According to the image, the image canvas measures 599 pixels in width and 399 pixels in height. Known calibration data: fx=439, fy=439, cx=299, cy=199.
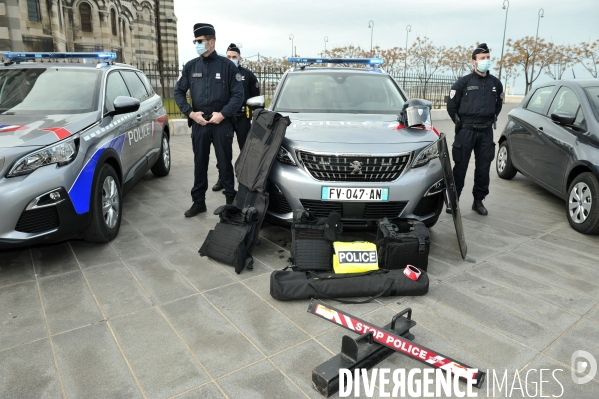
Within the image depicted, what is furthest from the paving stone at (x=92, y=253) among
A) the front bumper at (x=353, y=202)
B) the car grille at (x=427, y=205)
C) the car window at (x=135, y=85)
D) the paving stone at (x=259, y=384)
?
the car grille at (x=427, y=205)

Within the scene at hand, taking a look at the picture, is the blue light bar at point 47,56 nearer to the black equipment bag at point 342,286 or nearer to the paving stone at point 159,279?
the paving stone at point 159,279

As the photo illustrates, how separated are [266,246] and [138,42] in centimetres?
3227

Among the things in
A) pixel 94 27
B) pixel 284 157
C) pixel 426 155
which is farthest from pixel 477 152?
pixel 94 27

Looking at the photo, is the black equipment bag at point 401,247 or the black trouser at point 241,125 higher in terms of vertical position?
the black trouser at point 241,125

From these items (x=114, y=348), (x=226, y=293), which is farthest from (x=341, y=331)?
(x=114, y=348)

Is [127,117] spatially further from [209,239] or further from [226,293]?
[226,293]

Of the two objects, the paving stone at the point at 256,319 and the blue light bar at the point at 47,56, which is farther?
the blue light bar at the point at 47,56

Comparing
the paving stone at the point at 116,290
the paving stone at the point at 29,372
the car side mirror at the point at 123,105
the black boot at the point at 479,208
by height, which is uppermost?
the car side mirror at the point at 123,105

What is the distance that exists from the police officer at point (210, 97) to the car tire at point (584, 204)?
3873 mm

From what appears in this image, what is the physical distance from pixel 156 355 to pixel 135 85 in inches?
171

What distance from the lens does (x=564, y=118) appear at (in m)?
5.16

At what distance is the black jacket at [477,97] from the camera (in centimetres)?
509

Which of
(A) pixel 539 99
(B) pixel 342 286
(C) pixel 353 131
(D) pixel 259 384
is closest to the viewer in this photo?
(D) pixel 259 384

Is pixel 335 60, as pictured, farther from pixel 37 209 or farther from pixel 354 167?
pixel 37 209
